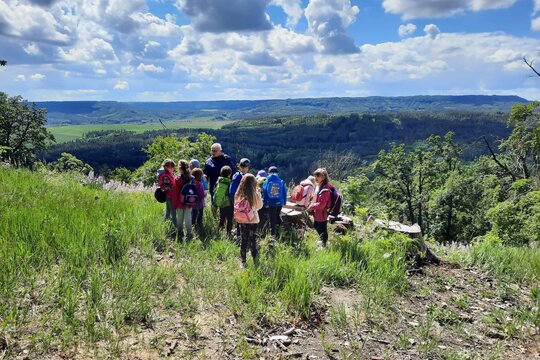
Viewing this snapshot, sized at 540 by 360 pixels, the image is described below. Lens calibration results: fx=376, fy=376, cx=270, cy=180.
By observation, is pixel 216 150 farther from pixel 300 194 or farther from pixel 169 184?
pixel 300 194

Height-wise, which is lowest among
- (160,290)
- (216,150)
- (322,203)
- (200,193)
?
(160,290)

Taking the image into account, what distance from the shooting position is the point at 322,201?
25.6 feet

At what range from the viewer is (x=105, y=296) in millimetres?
4328

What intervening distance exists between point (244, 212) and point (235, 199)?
34 centimetres

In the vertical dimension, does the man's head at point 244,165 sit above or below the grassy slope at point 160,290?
above

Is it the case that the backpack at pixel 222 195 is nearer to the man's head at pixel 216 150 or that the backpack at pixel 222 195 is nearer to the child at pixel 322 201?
the man's head at pixel 216 150

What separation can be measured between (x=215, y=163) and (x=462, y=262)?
5.91 meters

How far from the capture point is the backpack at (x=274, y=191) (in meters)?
8.13

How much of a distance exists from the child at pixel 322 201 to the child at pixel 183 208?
250 cm

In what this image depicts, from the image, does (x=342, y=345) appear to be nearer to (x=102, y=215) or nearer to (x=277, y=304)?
(x=277, y=304)

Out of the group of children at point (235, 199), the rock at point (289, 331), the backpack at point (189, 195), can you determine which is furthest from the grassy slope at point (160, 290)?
the backpack at point (189, 195)

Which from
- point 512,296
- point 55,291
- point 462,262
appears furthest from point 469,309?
point 55,291

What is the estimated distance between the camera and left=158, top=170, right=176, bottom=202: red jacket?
24.8 ft

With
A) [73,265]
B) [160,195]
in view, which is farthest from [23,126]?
[73,265]
